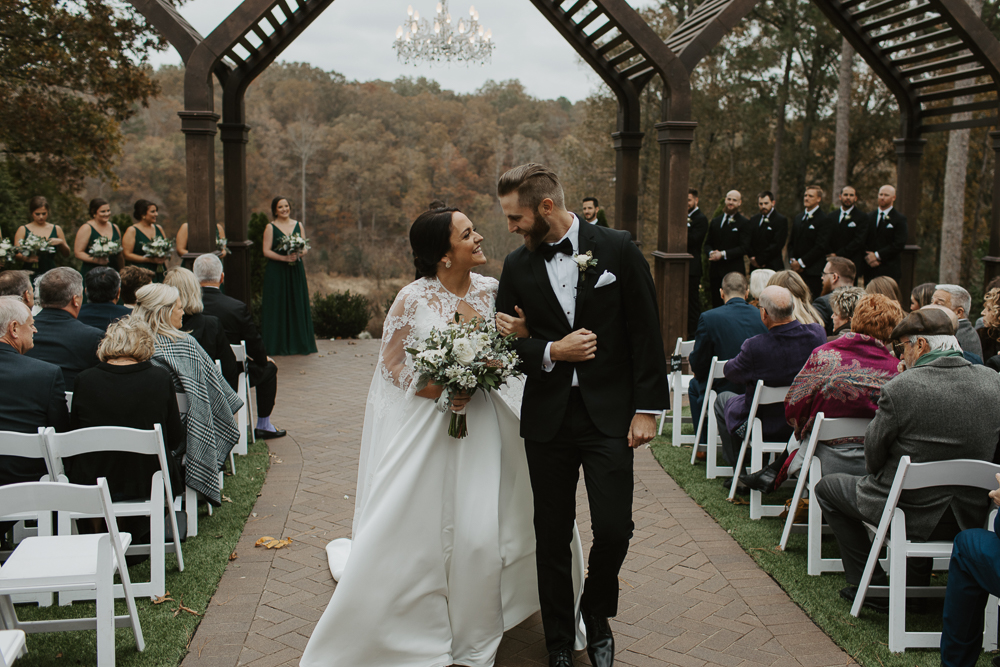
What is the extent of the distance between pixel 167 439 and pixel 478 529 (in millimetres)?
1972

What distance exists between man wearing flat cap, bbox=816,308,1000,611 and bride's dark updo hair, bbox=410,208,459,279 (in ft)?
6.61

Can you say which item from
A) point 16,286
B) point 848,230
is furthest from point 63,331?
point 848,230

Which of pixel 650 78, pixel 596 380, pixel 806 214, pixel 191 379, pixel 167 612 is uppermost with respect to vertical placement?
pixel 650 78

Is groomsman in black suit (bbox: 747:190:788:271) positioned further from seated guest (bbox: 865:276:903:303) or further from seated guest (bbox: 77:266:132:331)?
A: seated guest (bbox: 77:266:132:331)

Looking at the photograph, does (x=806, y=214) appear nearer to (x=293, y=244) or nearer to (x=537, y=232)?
(x=293, y=244)

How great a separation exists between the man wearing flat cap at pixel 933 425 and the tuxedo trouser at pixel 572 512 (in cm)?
122

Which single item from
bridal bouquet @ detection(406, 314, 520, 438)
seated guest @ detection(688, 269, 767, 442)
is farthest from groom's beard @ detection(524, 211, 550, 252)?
seated guest @ detection(688, 269, 767, 442)

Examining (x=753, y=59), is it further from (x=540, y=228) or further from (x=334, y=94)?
(x=540, y=228)

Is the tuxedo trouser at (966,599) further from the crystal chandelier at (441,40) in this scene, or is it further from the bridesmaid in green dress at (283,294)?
the crystal chandelier at (441,40)

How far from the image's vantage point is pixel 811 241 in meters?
10.8

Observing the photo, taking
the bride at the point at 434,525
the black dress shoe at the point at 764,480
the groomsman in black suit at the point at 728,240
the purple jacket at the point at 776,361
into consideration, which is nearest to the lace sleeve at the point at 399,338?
the bride at the point at 434,525

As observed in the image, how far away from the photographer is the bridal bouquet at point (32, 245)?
33.1 ft

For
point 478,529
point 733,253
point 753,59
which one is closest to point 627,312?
point 478,529

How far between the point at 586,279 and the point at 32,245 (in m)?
9.07
